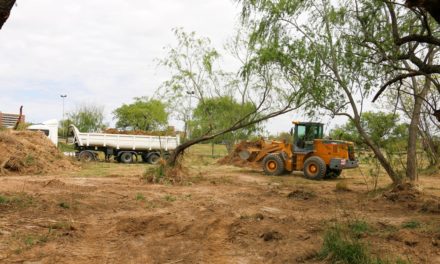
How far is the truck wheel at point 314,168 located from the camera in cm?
1930

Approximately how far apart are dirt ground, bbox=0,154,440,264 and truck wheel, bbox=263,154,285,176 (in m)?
7.76

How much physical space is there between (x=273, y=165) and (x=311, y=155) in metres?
1.93

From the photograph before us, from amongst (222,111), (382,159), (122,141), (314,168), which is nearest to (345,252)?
(382,159)

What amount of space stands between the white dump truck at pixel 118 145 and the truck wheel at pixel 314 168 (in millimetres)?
10629

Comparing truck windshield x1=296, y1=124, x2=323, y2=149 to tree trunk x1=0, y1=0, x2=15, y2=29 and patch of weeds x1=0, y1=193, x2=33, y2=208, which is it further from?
tree trunk x1=0, y1=0, x2=15, y2=29

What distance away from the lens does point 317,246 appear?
6559 millimetres

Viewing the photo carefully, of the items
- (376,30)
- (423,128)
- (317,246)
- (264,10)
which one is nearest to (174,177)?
(264,10)

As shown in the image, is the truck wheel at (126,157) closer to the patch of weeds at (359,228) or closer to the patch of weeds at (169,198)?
the patch of weeds at (169,198)

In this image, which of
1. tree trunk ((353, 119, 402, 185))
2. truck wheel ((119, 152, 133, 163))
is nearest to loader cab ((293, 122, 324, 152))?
tree trunk ((353, 119, 402, 185))

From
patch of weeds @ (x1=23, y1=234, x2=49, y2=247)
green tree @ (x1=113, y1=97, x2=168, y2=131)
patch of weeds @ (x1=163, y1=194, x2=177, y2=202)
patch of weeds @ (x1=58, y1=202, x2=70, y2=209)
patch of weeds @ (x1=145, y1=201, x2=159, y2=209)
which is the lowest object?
patch of weeds @ (x1=23, y1=234, x2=49, y2=247)

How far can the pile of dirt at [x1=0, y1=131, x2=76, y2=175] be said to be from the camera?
60.6 feet

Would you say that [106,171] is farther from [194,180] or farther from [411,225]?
[411,225]

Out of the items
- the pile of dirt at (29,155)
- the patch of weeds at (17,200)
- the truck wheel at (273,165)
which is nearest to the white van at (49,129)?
the pile of dirt at (29,155)

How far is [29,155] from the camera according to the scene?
64.2ft
